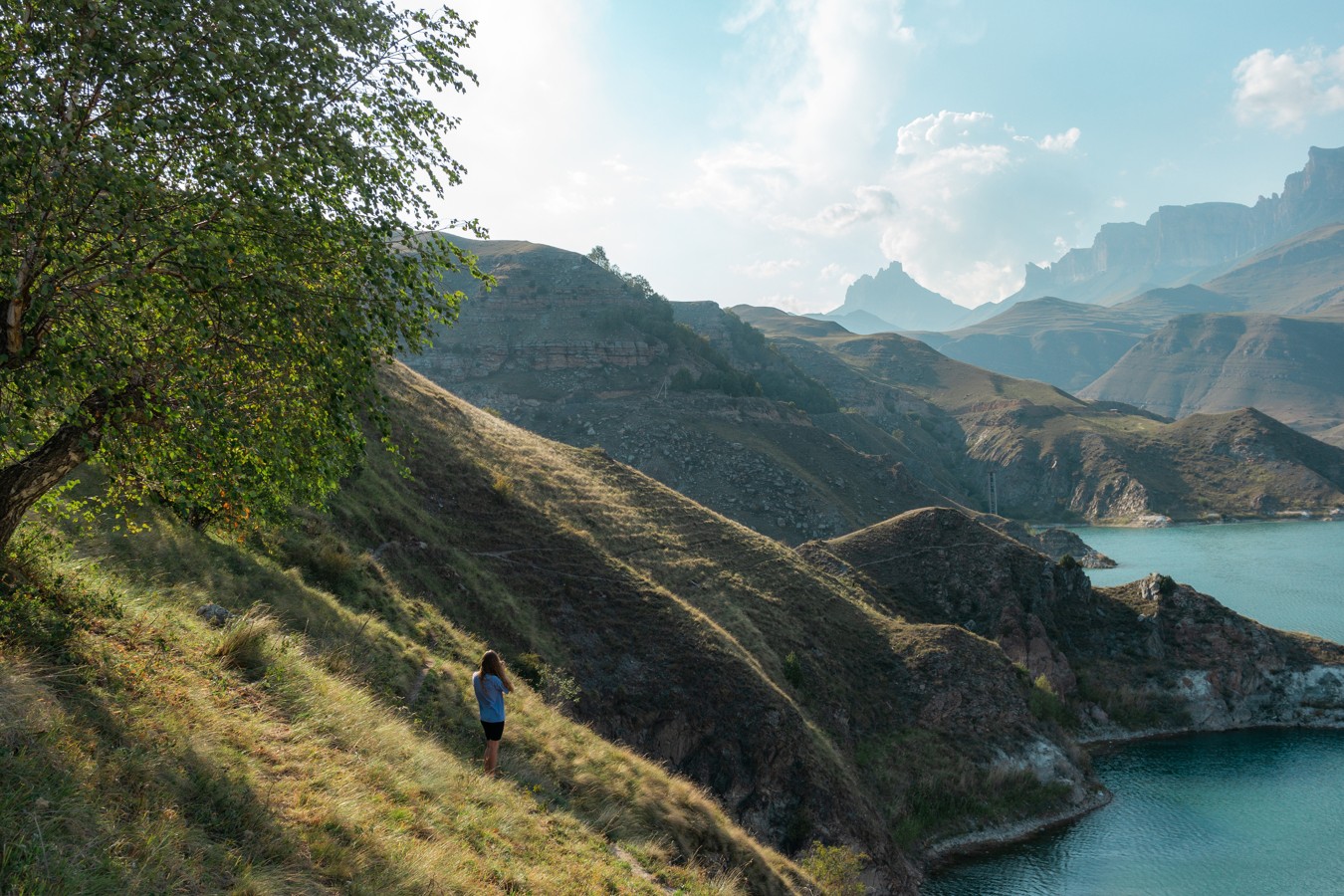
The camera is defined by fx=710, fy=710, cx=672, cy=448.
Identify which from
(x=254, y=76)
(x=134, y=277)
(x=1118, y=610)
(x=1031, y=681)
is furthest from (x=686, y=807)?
(x=1118, y=610)

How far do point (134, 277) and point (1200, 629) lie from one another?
256 ft

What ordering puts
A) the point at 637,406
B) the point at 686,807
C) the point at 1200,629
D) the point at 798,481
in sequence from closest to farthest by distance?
the point at 686,807, the point at 1200,629, the point at 798,481, the point at 637,406

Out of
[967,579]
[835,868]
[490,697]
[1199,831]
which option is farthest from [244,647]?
[967,579]

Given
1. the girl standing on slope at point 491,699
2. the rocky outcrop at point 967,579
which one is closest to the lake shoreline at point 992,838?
the rocky outcrop at point 967,579

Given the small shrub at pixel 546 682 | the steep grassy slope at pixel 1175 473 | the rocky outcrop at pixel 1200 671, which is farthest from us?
the steep grassy slope at pixel 1175 473

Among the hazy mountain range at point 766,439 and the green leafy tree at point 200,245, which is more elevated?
the hazy mountain range at point 766,439

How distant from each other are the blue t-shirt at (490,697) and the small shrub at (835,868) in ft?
60.8

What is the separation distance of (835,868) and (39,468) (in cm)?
3102

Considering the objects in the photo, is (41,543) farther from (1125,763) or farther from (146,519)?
(1125,763)

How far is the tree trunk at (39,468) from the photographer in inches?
385

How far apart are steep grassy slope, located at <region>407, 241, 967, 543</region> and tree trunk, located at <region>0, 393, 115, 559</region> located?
99778 millimetres

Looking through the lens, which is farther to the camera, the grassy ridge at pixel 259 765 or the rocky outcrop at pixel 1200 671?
the rocky outcrop at pixel 1200 671

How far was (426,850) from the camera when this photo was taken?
398 inches

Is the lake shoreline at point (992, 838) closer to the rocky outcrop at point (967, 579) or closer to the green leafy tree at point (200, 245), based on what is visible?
the rocky outcrop at point (967, 579)
